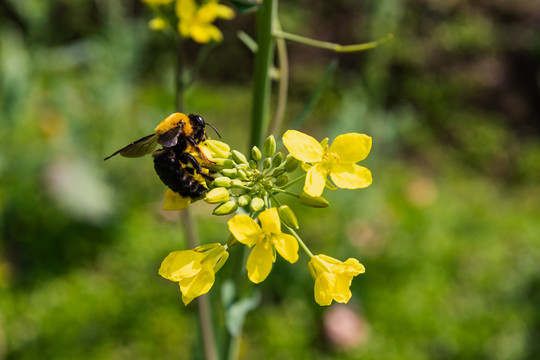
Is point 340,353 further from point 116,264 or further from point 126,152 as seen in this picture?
point 126,152

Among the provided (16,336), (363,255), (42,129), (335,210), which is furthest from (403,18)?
(16,336)

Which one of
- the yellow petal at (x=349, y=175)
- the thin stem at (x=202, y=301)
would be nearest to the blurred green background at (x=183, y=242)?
the thin stem at (x=202, y=301)

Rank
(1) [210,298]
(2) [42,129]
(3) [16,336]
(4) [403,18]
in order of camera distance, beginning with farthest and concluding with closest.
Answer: (4) [403,18]
(2) [42,129]
(3) [16,336]
(1) [210,298]

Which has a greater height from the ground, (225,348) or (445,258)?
(225,348)

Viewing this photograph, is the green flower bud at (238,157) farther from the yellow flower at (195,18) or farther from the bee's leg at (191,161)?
the yellow flower at (195,18)

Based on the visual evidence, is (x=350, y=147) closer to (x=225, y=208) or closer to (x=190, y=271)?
(x=225, y=208)

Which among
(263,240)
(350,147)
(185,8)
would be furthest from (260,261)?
(185,8)

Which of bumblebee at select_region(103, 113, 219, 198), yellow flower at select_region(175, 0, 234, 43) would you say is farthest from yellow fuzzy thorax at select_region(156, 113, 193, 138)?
yellow flower at select_region(175, 0, 234, 43)
